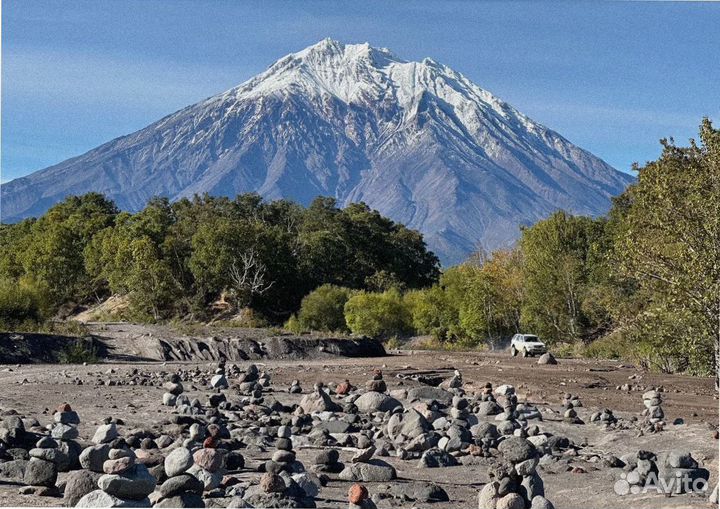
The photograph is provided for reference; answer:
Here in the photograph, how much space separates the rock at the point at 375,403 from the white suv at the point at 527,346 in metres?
24.8

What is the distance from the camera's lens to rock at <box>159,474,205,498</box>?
8.38m

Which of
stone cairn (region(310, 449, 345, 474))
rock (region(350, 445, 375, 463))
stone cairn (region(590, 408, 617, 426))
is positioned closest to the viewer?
stone cairn (region(310, 449, 345, 474))

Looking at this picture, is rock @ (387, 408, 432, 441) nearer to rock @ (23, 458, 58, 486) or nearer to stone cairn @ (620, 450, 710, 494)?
stone cairn @ (620, 450, 710, 494)

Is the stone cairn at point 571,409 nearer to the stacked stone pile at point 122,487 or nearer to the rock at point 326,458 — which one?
the rock at point 326,458

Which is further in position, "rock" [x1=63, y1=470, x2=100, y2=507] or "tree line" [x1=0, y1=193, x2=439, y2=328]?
"tree line" [x1=0, y1=193, x2=439, y2=328]

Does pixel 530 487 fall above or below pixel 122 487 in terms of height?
below

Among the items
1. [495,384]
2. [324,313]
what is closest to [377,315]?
[324,313]

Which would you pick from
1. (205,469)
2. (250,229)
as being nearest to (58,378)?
(205,469)

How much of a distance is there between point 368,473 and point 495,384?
50.4ft

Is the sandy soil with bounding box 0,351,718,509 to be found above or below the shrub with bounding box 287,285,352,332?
below

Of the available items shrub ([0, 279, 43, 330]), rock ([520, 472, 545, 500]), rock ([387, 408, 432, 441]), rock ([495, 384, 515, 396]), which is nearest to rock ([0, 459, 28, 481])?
rock ([520, 472, 545, 500])

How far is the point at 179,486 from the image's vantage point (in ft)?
27.7

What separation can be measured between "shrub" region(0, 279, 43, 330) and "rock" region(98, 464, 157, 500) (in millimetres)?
27784

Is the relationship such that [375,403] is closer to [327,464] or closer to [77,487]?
[327,464]
